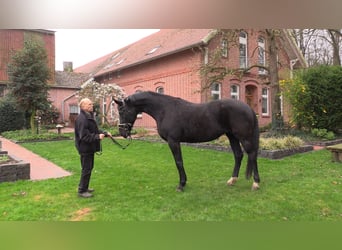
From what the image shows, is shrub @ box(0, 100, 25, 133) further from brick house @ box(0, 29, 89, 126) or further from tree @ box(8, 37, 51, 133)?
tree @ box(8, 37, 51, 133)

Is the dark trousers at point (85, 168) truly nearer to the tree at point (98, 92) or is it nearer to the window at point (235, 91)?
the tree at point (98, 92)

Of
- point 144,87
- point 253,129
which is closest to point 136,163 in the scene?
point 253,129

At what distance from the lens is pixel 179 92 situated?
11141 mm

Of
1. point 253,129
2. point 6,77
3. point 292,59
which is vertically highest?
point 292,59

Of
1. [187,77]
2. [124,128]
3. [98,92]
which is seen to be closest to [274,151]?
[124,128]

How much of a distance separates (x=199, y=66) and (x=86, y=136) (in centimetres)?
715

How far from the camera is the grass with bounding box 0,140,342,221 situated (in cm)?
292

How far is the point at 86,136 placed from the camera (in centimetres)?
326

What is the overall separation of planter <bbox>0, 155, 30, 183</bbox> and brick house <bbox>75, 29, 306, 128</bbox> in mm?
6079

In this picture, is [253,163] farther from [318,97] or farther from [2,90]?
[2,90]

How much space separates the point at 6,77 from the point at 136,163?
791 cm

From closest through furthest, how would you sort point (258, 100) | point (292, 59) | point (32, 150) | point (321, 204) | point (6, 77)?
point (321, 204)
point (32, 150)
point (6, 77)
point (258, 100)
point (292, 59)

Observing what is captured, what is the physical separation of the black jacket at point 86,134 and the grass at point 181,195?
0.62 meters
